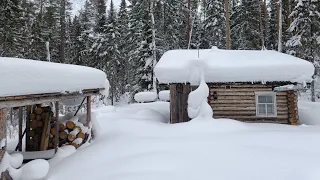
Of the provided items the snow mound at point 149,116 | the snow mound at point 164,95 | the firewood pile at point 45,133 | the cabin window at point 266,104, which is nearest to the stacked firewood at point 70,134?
the firewood pile at point 45,133

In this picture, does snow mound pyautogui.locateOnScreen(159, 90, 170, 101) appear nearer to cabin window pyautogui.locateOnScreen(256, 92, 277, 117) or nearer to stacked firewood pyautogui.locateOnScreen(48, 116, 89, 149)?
cabin window pyautogui.locateOnScreen(256, 92, 277, 117)

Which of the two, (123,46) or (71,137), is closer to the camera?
(71,137)

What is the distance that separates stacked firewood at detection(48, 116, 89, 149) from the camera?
8977mm

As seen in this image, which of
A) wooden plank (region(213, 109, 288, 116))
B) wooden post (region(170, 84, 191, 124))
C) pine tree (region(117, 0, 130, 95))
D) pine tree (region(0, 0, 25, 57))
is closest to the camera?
wooden plank (region(213, 109, 288, 116))

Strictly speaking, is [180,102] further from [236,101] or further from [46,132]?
[46,132]

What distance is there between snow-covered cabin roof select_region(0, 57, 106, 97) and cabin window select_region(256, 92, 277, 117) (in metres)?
9.00

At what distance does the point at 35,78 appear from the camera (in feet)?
19.7

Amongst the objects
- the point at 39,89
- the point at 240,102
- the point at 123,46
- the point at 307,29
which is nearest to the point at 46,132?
the point at 39,89

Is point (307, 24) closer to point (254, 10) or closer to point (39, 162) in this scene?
point (254, 10)

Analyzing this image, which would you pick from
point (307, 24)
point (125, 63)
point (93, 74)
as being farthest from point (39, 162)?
point (125, 63)

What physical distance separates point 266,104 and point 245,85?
1494 mm

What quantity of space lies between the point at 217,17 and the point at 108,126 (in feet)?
71.5

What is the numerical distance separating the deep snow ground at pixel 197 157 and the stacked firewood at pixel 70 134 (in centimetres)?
63

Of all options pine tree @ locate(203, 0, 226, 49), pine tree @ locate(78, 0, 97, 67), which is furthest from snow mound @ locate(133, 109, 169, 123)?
pine tree @ locate(78, 0, 97, 67)
